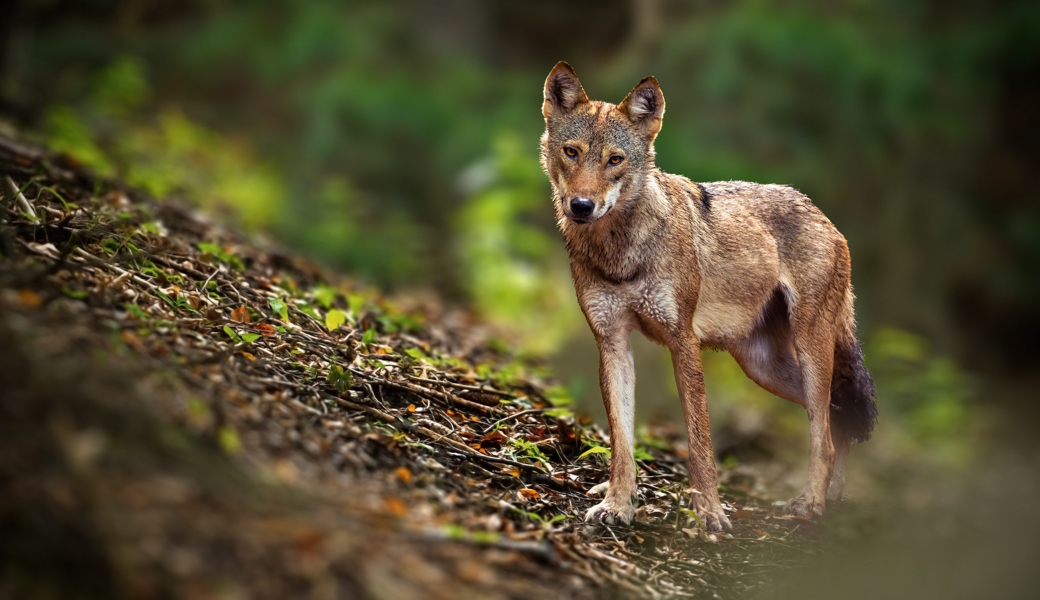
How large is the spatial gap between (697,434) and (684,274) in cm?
88

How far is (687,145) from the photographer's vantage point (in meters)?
10.2

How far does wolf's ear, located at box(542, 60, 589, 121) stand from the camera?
444cm

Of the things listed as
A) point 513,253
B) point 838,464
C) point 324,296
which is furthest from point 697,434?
point 513,253

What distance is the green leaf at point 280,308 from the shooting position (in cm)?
476

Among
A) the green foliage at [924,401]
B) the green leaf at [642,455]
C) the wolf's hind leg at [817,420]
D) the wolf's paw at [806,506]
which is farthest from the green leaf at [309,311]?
the green foliage at [924,401]

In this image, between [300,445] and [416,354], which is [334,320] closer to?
[416,354]

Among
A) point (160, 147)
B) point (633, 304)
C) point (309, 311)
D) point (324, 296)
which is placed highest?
point (160, 147)

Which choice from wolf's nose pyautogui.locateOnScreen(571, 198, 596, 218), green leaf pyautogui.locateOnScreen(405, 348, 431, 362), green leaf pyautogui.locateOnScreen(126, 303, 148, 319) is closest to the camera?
green leaf pyautogui.locateOnScreen(126, 303, 148, 319)

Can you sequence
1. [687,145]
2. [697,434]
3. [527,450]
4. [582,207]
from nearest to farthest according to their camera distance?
[582,207] → [697,434] → [527,450] → [687,145]

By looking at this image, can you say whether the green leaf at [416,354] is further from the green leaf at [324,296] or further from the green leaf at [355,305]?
the green leaf at [324,296]

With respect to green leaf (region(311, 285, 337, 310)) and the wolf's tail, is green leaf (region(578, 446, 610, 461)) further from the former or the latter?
green leaf (region(311, 285, 337, 310))

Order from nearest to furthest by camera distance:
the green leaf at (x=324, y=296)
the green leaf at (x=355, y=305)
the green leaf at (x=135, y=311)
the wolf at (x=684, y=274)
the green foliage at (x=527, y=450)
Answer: the green leaf at (x=135, y=311)
the wolf at (x=684, y=274)
the green foliage at (x=527, y=450)
the green leaf at (x=324, y=296)
the green leaf at (x=355, y=305)

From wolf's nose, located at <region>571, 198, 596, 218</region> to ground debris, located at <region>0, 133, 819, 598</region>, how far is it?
53.4 inches

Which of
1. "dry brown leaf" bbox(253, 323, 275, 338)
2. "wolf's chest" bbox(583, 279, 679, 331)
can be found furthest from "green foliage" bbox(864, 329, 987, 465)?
"dry brown leaf" bbox(253, 323, 275, 338)
